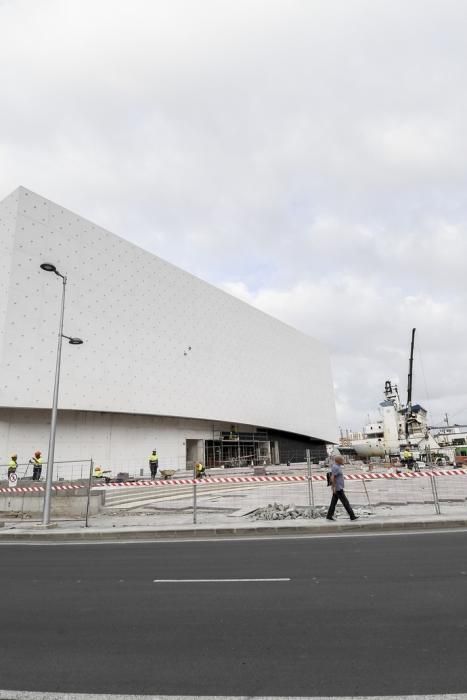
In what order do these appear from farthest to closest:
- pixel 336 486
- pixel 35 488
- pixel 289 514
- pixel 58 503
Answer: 1. pixel 35 488
2. pixel 58 503
3. pixel 289 514
4. pixel 336 486

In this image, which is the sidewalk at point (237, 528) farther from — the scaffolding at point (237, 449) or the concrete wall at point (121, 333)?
the scaffolding at point (237, 449)

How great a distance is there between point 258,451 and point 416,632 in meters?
58.2

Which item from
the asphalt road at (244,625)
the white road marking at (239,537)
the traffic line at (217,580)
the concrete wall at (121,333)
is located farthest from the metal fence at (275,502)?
the concrete wall at (121,333)

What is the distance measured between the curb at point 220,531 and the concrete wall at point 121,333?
876 inches

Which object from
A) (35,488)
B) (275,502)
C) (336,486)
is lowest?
(275,502)

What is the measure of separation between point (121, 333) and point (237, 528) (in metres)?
32.6

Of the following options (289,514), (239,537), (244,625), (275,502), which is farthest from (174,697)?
(275,502)

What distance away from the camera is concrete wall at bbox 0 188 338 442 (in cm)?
3438

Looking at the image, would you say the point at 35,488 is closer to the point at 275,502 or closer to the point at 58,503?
the point at 58,503

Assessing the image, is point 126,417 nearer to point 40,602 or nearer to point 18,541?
point 18,541

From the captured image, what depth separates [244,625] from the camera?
474 cm

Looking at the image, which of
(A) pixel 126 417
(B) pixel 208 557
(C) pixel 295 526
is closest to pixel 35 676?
(B) pixel 208 557

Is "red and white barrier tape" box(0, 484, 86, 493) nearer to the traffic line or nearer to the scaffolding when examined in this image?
the traffic line

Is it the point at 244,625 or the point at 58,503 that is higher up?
the point at 58,503
